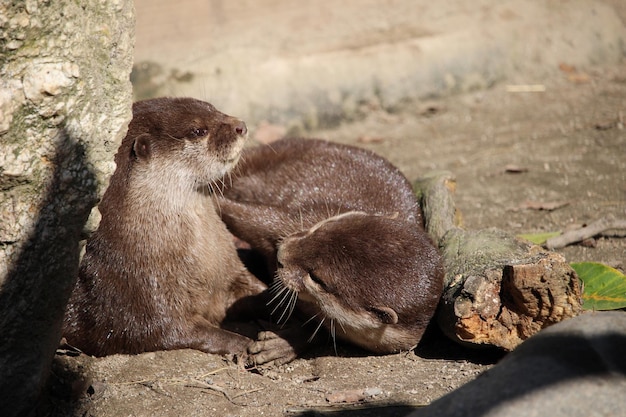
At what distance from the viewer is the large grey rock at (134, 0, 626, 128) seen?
5.19 meters

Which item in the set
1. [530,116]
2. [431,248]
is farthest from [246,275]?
[530,116]

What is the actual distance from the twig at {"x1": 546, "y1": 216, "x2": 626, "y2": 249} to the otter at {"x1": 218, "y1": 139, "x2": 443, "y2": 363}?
60cm

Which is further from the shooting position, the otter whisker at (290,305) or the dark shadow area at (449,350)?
the otter whisker at (290,305)

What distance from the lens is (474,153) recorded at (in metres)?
4.83

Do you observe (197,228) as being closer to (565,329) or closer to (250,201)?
(250,201)

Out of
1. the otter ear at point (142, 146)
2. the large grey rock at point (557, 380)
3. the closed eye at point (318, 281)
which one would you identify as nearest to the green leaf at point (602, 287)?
the large grey rock at point (557, 380)

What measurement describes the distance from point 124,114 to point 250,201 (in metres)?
1.35

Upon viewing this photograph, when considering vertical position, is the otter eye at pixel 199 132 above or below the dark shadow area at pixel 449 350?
above

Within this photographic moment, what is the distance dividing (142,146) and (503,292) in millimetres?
1405

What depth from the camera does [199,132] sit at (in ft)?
10.0

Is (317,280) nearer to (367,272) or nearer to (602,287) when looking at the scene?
(367,272)

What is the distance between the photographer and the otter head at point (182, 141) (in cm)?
295

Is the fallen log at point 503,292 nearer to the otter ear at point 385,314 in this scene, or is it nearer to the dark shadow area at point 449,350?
the dark shadow area at point 449,350

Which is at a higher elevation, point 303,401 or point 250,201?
point 250,201
